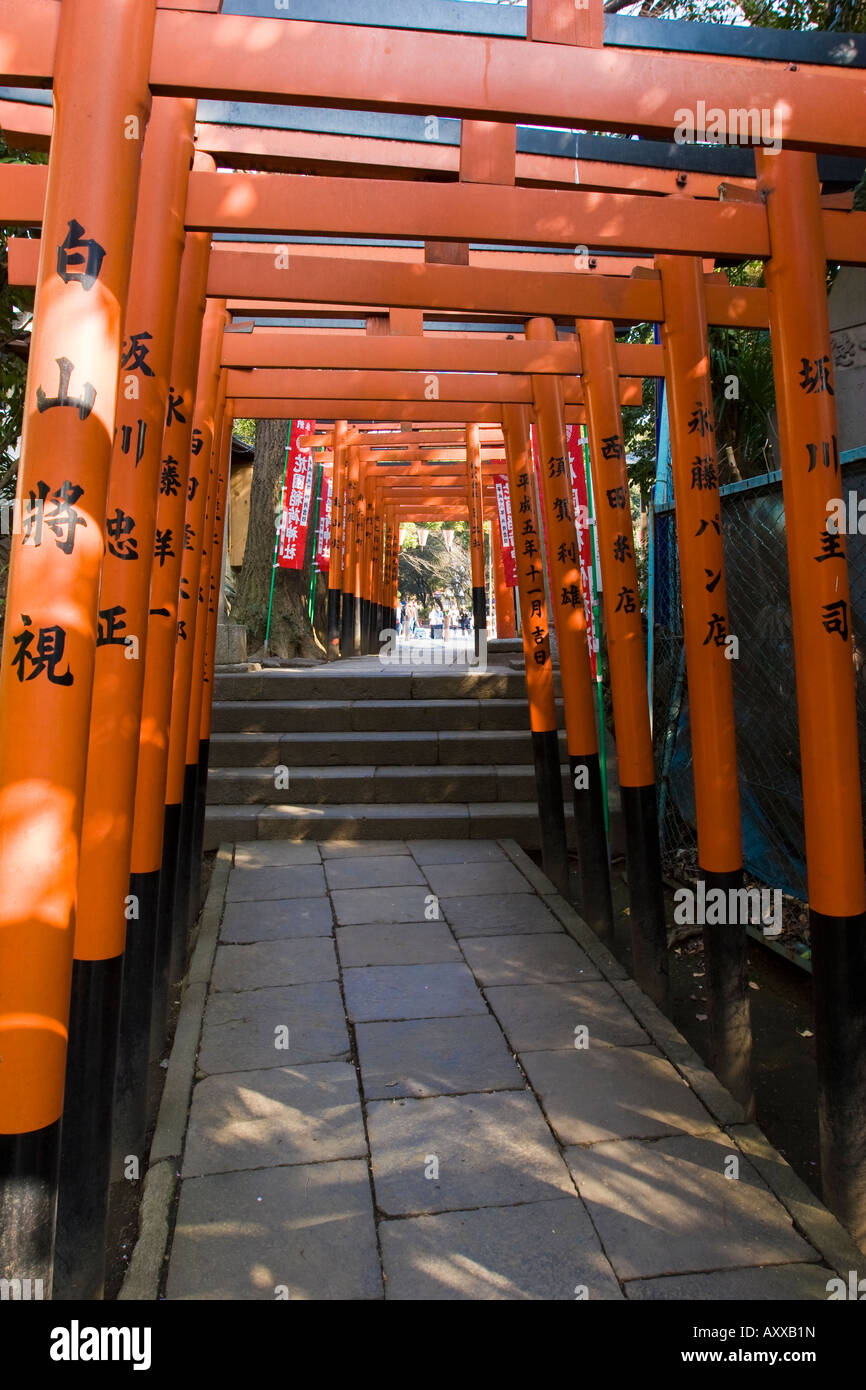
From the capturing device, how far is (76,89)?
2045 millimetres

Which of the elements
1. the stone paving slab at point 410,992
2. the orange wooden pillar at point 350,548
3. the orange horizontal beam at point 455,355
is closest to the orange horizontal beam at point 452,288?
the orange horizontal beam at point 455,355

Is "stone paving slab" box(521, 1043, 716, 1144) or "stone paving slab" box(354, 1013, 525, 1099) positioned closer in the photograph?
"stone paving slab" box(521, 1043, 716, 1144)

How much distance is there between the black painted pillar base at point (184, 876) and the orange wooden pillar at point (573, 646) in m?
2.23

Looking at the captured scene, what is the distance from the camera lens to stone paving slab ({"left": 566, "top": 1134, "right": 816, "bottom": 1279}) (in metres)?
2.46

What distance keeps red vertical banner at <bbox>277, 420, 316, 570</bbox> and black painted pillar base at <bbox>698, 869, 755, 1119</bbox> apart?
861 cm

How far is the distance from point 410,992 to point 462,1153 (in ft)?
4.29

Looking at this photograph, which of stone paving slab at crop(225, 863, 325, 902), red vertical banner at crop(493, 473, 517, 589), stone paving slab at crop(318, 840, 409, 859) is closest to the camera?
stone paving slab at crop(225, 863, 325, 902)

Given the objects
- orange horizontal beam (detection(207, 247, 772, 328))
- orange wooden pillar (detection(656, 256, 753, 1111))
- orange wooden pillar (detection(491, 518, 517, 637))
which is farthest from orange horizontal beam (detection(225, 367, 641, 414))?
orange wooden pillar (detection(491, 518, 517, 637))

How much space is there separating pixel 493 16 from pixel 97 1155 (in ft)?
11.6

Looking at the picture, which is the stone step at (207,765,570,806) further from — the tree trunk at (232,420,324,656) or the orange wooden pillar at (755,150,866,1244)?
the orange wooden pillar at (755,150,866,1244)

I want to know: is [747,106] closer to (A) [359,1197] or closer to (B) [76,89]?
(B) [76,89]

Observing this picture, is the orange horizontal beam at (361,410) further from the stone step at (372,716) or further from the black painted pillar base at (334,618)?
the black painted pillar base at (334,618)

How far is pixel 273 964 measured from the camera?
457 centimetres

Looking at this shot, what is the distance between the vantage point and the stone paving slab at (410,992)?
4043 millimetres
